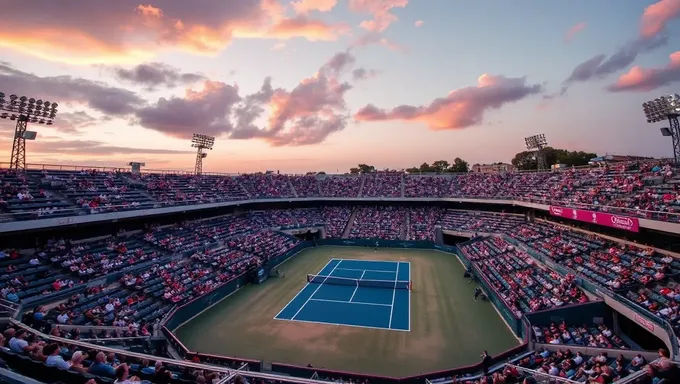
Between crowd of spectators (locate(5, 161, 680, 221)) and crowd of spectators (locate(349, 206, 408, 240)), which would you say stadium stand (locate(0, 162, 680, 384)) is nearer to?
crowd of spectators (locate(5, 161, 680, 221))

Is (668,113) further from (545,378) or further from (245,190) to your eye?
(245,190)

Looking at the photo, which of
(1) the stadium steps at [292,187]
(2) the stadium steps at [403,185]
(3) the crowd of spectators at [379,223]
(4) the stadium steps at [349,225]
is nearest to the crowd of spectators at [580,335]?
(3) the crowd of spectators at [379,223]

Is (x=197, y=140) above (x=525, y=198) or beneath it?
above

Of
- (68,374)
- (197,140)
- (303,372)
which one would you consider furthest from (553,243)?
(197,140)

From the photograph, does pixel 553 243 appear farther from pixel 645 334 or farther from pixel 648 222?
pixel 645 334

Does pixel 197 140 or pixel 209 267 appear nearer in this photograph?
pixel 209 267

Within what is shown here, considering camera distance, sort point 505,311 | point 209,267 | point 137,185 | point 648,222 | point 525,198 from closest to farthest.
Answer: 1. point 648,222
2. point 505,311
3. point 209,267
4. point 137,185
5. point 525,198

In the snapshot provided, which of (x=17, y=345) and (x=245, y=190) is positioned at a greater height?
(x=245, y=190)

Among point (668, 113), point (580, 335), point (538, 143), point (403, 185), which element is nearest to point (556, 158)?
point (538, 143)
